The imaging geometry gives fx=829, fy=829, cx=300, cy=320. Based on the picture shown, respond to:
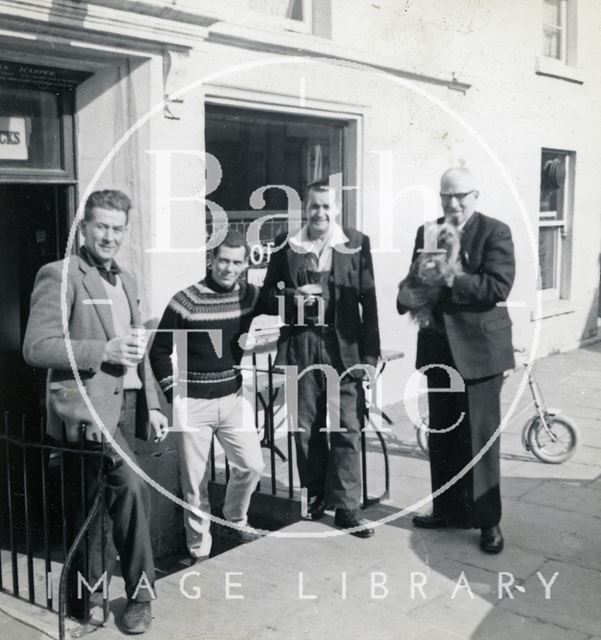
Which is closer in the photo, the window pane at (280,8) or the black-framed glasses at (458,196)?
the black-framed glasses at (458,196)

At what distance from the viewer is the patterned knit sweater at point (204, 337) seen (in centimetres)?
482

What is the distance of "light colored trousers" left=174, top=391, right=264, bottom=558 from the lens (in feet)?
16.1

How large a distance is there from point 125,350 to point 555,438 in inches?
162

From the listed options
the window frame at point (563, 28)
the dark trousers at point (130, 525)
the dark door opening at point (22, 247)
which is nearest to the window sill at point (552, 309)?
the window frame at point (563, 28)

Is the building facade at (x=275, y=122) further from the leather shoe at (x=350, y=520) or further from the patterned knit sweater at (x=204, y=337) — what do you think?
the leather shoe at (x=350, y=520)

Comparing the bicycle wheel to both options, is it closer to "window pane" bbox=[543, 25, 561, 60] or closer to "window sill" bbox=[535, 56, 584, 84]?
"window sill" bbox=[535, 56, 584, 84]

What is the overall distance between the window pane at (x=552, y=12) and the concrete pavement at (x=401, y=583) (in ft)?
24.9

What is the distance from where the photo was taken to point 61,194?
234 inches

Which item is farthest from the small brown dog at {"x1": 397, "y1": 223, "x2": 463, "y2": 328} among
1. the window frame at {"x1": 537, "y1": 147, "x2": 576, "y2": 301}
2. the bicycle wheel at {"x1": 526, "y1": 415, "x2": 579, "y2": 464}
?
the window frame at {"x1": 537, "y1": 147, "x2": 576, "y2": 301}

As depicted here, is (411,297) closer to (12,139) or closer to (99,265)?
(99,265)

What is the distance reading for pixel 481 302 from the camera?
4.70m

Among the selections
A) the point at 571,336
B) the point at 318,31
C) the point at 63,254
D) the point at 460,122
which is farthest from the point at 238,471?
the point at 571,336

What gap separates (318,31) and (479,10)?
9.31 feet

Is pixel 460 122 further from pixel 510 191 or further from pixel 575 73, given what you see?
pixel 575 73
